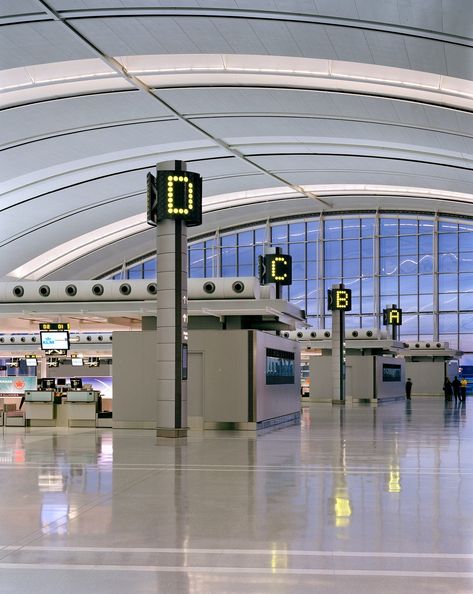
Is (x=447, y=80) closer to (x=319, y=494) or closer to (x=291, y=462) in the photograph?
(x=291, y=462)

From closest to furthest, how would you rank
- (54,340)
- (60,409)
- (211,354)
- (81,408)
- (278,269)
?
(211,354)
(81,408)
(60,409)
(54,340)
(278,269)

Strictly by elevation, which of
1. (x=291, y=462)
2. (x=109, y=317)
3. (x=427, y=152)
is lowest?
(x=291, y=462)

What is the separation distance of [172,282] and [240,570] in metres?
15.5

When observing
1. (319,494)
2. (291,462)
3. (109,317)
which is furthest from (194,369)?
(319,494)

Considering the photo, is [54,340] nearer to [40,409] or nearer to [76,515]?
[40,409]

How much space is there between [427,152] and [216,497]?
3814 cm

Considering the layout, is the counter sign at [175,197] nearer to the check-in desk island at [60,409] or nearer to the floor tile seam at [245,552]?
the check-in desk island at [60,409]

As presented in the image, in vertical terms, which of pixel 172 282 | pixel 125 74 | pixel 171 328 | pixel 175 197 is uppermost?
pixel 125 74

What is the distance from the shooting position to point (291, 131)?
44.4 m

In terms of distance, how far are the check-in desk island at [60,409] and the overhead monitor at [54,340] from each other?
371 cm

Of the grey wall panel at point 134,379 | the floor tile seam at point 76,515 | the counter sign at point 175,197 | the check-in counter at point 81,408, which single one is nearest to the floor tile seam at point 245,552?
the floor tile seam at point 76,515

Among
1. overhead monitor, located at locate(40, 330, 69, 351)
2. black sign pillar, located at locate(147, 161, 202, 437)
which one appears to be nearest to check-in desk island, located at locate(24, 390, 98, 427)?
overhead monitor, located at locate(40, 330, 69, 351)

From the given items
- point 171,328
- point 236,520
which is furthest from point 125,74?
point 236,520

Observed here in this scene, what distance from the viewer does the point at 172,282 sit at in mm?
22281
